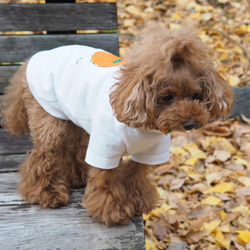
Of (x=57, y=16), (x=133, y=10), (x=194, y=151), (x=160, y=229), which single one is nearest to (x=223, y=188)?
(x=194, y=151)

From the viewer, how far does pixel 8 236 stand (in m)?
1.57

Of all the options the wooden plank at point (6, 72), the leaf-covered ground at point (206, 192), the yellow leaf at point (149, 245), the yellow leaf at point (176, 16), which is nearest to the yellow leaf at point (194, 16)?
the yellow leaf at point (176, 16)

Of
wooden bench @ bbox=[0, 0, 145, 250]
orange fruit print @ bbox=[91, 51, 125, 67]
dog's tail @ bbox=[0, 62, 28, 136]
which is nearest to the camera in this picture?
orange fruit print @ bbox=[91, 51, 125, 67]

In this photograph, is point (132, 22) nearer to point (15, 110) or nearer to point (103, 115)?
point (15, 110)

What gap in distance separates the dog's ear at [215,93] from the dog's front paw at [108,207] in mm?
622

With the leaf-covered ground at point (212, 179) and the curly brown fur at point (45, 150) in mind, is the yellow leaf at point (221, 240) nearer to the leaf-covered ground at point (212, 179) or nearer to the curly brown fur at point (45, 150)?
the leaf-covered ground at point (212, 179)

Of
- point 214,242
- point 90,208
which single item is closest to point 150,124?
point 90,208

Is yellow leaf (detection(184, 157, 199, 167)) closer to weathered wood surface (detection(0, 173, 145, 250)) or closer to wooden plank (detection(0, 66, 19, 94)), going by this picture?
weathered wood surface (detection(0, 173, 145, 250))

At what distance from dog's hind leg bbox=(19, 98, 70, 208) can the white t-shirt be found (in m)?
0.06

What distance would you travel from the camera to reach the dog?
1.28 meters

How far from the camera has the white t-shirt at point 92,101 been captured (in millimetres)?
1493

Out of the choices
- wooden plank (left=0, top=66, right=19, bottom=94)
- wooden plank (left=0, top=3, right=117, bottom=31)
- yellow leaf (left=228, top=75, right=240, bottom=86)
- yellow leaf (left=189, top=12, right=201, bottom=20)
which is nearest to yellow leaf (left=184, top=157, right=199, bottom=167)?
yellow leaf (left=228, top=75, right=240, bottom=86)

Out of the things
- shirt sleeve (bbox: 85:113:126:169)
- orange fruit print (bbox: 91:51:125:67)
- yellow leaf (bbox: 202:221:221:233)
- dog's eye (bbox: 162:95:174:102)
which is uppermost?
dog's eye (bbox: 162:95:174:102)

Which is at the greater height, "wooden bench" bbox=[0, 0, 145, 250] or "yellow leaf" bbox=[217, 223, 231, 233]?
"wooden bench" bbox=[0, 0, 145, 250]
